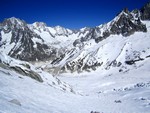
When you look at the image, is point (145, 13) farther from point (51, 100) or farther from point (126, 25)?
point (51, 100)

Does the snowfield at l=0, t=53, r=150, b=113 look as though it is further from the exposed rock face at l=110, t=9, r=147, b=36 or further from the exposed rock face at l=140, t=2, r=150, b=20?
the exposed rock face at l=140, t=2, r=150, b=20

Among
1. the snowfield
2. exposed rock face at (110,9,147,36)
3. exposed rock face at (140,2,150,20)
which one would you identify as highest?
exposed rock face at (140,2,150,20)

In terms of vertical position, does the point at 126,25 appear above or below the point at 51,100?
above

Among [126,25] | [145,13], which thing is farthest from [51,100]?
[145,13]

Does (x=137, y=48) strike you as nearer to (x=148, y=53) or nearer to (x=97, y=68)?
(x=148, y=53)

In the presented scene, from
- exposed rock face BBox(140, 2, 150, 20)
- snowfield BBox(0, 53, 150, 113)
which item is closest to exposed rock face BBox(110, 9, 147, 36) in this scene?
exposed rock face BBox(140, 2, 150, 20)

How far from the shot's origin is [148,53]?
9300 cm

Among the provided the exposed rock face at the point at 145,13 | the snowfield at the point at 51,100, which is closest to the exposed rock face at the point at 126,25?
the exposed rock face at the point at 145,13

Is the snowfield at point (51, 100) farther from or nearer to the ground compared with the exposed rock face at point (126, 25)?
nearer to the ground

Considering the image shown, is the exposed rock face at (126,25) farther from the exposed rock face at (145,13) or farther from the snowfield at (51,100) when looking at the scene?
the snowfield at (51,100)

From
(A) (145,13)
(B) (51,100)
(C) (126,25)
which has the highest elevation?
(A) (145,13)

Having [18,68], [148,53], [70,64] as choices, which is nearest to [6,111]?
[18,68]

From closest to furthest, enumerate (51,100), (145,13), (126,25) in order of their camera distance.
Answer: (51,100) → (126,25) → (145,13)

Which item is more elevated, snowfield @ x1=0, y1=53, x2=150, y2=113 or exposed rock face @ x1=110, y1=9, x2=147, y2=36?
exposed rock face @ x1=110, y1=9, x2=147, y2=36
